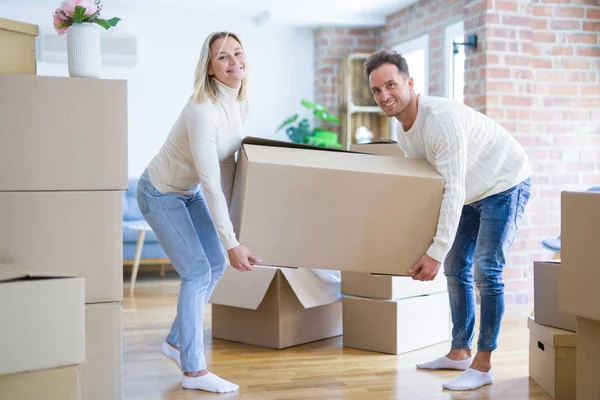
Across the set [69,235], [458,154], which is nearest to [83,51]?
[69,235]

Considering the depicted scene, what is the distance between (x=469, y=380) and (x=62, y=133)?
5.14 ft

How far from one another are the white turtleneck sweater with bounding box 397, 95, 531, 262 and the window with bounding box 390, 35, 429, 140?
338 centimetres

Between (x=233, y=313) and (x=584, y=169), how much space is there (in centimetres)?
255

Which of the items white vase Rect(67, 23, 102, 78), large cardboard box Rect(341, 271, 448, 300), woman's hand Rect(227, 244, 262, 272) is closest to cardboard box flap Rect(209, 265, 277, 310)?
large cardboard box Rect(341, 271, 448, 300)

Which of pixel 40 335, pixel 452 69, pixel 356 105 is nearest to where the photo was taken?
pixel 40 335

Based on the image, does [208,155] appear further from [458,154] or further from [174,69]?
[174,69]

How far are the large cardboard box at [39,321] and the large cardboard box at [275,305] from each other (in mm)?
1496

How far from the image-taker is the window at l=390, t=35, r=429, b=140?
19.3 feet

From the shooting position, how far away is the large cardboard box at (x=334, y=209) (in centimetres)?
202

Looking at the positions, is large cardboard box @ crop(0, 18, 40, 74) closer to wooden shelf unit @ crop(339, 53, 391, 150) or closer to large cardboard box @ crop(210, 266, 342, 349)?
large cardboard box @ crop(210, 266, 342, 349)

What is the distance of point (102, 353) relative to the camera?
7.02ft

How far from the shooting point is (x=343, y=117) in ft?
21.6

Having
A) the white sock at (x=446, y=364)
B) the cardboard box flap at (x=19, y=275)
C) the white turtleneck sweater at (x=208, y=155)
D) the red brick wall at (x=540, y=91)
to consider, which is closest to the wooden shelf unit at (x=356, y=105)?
the red brick wall at (x=540, y=91)

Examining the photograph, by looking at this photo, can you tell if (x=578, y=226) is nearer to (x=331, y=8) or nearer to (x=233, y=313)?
(x=233, y=313)
